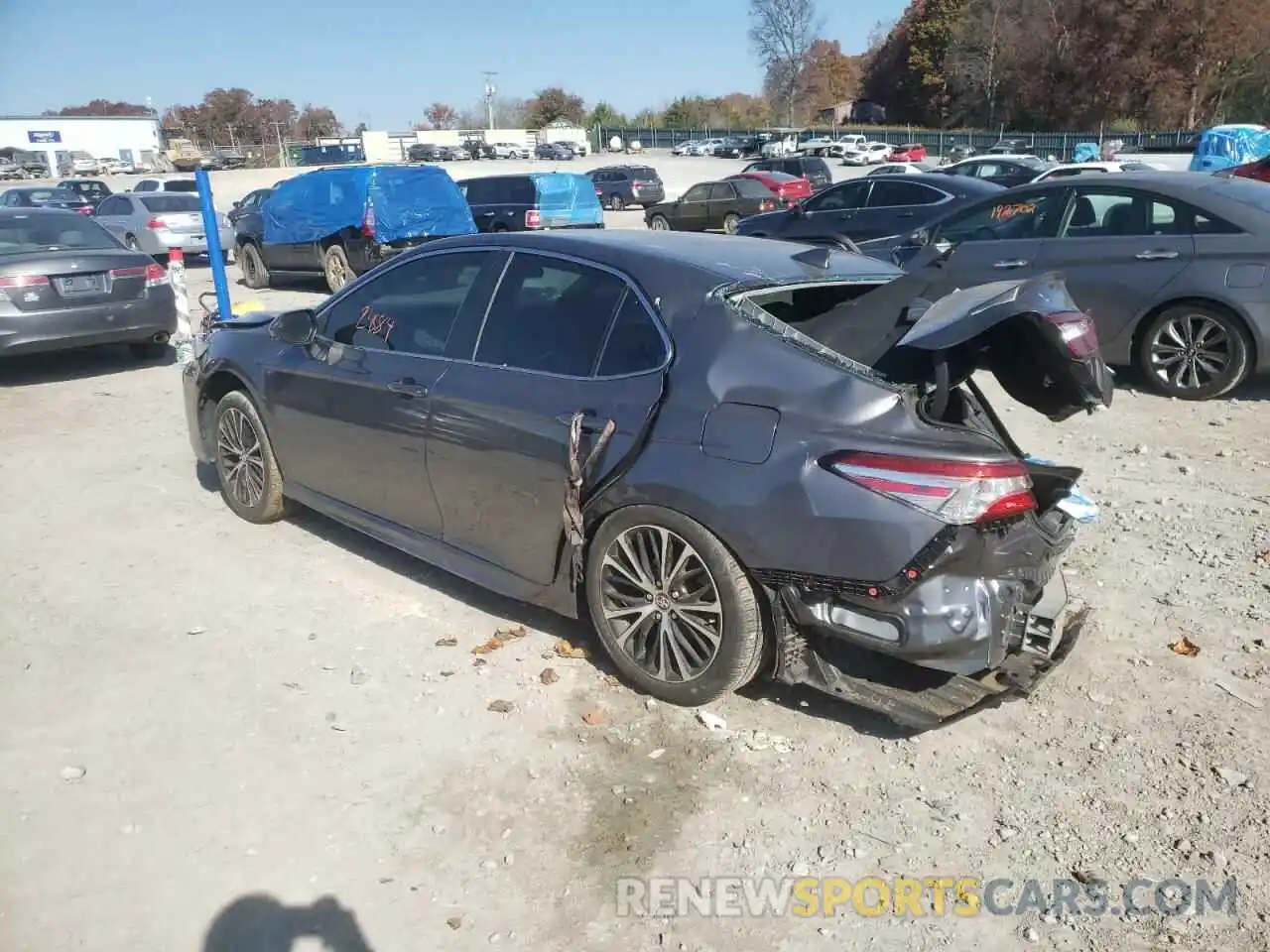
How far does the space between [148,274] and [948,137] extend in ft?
203

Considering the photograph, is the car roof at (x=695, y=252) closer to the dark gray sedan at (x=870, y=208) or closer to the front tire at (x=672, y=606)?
the front tire at (x=672, y=606)

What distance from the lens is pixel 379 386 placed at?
441cm

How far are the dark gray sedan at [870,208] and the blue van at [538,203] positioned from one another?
604 cm

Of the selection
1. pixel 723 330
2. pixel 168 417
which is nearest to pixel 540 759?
pixel 723 330

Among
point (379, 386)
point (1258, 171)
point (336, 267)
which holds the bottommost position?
point (336, 267)

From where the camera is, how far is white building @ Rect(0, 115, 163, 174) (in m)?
81.2

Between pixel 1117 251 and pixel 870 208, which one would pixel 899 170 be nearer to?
pixel 870 208

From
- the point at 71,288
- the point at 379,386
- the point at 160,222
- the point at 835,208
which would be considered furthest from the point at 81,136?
the point at 379,386

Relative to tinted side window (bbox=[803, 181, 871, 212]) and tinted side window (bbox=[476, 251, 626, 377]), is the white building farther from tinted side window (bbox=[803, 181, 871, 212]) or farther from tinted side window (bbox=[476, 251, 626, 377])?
tinted side window (bbox=[476, 251, 626, 377])

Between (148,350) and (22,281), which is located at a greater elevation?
(22,281)

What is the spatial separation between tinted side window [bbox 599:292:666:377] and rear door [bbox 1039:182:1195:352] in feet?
16.9

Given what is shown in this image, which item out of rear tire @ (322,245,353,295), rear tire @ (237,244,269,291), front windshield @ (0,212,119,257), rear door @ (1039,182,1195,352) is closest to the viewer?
rear door @ (1039,182,1195,352)

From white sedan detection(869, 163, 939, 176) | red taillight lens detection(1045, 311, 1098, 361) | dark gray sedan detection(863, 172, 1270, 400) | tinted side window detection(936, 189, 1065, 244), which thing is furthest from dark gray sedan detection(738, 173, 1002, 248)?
red taillight lens detection(1045, 311, 1098, 361)

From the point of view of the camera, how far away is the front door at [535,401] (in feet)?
11.8
